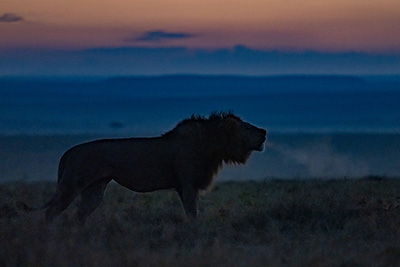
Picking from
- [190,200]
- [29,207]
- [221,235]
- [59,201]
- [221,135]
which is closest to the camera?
[221,235]

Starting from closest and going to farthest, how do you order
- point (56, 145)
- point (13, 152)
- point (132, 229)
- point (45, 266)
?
1. point (45, 266)
2. point (132, 229)
3. point (13, 152)
4. point (56, 145)

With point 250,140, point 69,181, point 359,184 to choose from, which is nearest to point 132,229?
point 69,181

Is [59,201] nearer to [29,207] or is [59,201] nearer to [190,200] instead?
[29,207]

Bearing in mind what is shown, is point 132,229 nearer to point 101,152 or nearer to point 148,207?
point 101,152

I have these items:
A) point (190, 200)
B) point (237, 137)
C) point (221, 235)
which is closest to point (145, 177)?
point (190, 200)

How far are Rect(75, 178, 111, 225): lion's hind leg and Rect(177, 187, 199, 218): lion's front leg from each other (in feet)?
3.77

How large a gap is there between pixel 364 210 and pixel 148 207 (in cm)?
350

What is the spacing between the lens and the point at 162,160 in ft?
47.5

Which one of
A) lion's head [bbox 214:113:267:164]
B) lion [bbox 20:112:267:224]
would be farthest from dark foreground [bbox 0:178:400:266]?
lion's head [bbox 214:113:267:164]

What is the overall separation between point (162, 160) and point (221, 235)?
2.34 metres

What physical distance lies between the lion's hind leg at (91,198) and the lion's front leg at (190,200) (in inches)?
45.2

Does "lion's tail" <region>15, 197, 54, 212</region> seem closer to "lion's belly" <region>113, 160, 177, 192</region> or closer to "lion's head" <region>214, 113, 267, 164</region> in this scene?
"lion's belly" <region>113, 160, 177, 192</region>

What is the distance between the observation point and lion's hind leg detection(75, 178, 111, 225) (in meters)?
14.4

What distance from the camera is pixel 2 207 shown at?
1509 centimetres
